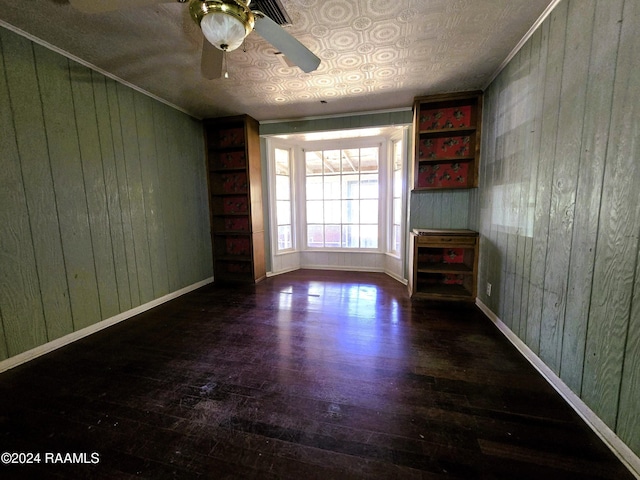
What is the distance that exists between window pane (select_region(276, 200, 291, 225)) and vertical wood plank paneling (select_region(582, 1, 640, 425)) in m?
3.59

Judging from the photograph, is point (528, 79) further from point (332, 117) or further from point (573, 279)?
point (332, 117)

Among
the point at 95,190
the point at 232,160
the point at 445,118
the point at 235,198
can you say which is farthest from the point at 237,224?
the point at 445,118

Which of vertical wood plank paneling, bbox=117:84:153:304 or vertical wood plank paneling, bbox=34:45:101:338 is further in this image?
vertical wood plank paneling, bbox=117:84:153:304

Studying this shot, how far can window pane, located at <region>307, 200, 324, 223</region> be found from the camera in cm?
430

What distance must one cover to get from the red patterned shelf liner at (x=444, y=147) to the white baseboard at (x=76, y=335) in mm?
3568

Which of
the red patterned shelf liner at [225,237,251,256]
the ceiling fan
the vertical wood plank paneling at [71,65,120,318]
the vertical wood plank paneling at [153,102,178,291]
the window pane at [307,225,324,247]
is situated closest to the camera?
the ceiling fan

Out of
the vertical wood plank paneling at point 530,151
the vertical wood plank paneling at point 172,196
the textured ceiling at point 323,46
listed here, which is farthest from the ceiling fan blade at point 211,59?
the vertical wood plank paneling at point 530,151

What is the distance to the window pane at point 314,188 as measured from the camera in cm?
423

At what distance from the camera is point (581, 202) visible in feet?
4.25

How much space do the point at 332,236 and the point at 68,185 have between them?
3269 millimetres

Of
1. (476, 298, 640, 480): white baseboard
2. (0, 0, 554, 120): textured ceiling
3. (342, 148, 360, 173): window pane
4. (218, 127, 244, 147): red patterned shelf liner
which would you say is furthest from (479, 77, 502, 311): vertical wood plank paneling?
(218, 127, 244, 147): red patterned shelf liner

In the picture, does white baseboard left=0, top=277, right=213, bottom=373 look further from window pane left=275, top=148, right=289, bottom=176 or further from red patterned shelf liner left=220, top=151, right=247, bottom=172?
window pane left=275, top=148, right=289, bottom=176

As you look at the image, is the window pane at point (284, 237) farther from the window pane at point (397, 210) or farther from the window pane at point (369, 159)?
the window pane at point (397, 210)

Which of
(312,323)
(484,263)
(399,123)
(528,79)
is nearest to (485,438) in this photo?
(312,323)
